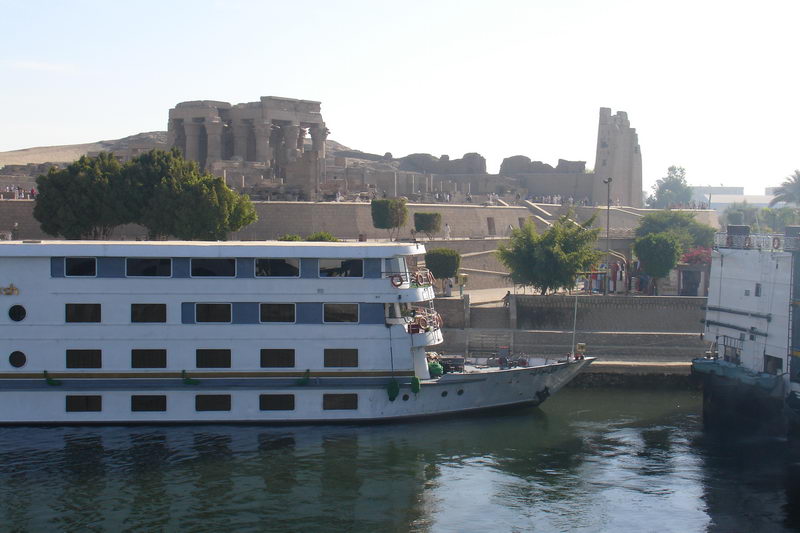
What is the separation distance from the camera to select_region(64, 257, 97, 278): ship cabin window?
21141 mm

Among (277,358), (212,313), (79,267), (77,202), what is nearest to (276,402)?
(277,358)

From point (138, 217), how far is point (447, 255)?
11267 mm

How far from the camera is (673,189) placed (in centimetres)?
11025

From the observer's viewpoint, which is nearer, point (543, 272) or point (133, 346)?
point (133, 346)

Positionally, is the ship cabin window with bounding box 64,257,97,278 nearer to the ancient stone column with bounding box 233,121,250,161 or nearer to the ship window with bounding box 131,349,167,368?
the ship window with bounding box 131,349,167,368

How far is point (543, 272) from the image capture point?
32.5m

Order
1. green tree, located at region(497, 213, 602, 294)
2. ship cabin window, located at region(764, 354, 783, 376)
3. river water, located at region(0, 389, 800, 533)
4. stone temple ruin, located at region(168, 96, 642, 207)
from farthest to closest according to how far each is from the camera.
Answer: stone temple ruin, located at region(168, 96, 642, 207)
green tree, located at region(497, 213, 602, 294)
ship cabin window, located at region(764, 354, 783, 376)
river water, located at region(0, 389, 800, 533)

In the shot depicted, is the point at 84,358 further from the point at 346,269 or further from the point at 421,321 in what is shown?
the point at 421,321

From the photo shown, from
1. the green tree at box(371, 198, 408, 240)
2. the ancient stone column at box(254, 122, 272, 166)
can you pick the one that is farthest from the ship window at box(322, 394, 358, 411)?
the ancient stone column at box(254, 122, 272, 166)

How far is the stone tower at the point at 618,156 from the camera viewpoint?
7281cm

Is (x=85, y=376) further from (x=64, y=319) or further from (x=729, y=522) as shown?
(x=729, y=522)

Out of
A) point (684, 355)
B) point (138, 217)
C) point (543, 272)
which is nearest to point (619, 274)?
point (543, 272)

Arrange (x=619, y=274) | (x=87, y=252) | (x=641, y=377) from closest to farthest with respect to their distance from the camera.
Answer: (x=87, y=252)
(x=641, y=377)
(x=619, y=274)

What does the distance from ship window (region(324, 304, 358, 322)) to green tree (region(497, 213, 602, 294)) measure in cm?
1226
